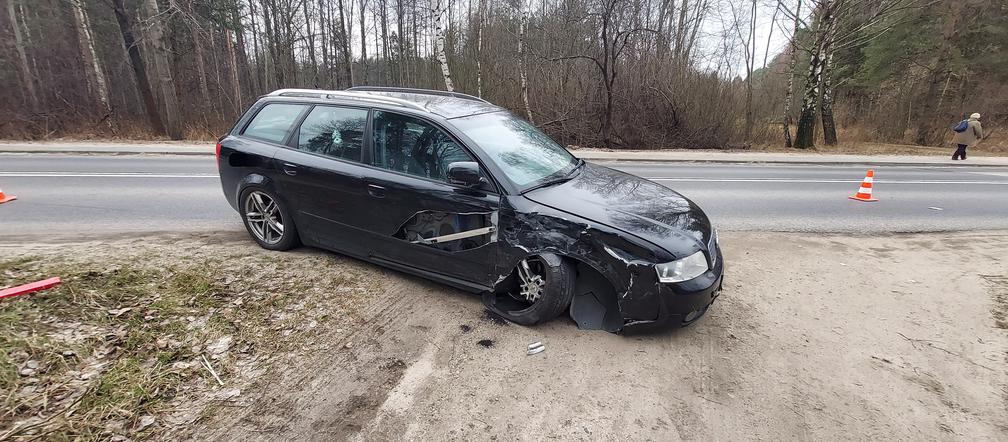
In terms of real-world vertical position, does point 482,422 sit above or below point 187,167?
below

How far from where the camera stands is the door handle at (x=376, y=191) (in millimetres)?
3975

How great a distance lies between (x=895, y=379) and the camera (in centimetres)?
307

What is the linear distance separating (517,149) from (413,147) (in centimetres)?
92

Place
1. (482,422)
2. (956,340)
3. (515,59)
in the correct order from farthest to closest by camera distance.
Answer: (515,59) → (956,340) → (482,422)

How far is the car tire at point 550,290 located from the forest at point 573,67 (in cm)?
1471

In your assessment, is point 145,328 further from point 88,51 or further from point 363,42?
point 363,42

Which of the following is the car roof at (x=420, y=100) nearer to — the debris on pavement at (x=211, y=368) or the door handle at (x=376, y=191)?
the door handle at (x=376, y=191)

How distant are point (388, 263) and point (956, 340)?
456cm

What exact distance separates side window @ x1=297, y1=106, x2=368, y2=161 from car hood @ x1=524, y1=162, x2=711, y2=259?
5.68 ft

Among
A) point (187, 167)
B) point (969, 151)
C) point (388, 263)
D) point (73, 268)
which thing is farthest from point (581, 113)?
point (969, 151)

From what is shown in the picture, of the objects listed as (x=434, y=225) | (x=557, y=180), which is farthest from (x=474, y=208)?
(x=557, y=180)

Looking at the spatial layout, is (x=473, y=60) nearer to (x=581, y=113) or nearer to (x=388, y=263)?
(x=581, y=113)

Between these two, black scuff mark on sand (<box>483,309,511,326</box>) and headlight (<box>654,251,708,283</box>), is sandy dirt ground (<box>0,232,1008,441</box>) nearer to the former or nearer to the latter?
black scuff mark on sand (<box>483,309,511,326</box>)

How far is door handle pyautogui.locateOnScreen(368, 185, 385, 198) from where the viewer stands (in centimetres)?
398
